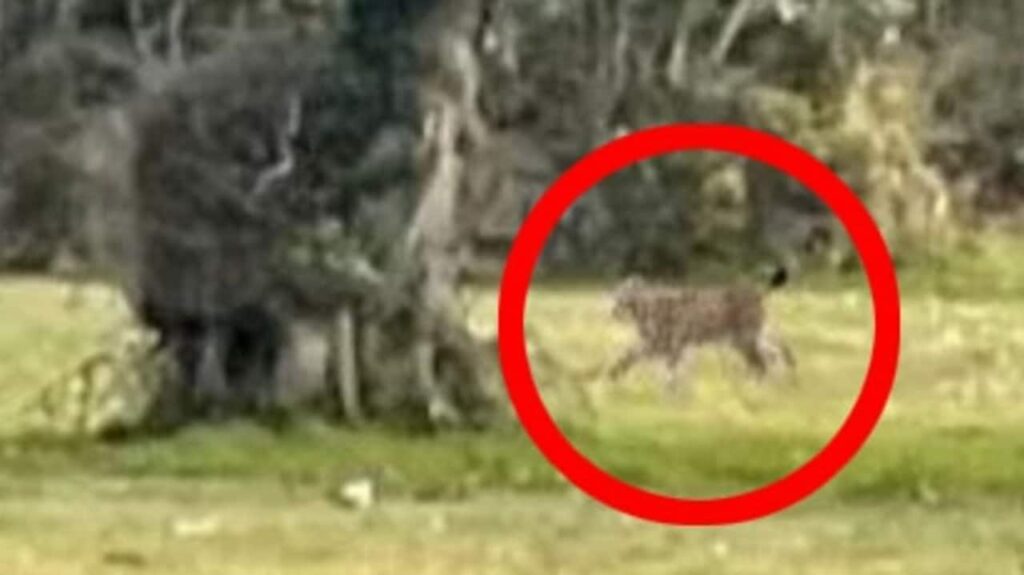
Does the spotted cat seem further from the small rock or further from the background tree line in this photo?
the small rock

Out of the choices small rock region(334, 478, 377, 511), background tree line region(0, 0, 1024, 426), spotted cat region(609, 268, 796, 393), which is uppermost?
background tree line region(0, 0, 1024, 426)

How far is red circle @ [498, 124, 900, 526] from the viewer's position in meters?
1.08

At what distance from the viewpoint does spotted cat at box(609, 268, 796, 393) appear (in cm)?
108

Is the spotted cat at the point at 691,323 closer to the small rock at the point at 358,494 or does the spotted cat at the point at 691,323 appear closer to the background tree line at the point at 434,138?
the background tree line at the point at 434,138

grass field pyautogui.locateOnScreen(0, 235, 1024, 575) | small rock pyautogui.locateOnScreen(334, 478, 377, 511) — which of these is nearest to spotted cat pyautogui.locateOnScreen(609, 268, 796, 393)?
grass field pyautogui.locateOnScreen(0, 235, 1024, 575)

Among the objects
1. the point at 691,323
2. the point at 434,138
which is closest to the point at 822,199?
the point at 691,323

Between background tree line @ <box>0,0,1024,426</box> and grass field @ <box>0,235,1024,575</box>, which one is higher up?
background tree line @ <box>0,0,1024,426</box>

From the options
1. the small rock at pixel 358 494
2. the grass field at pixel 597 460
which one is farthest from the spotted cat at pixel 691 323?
the small rock at pixel 358 494

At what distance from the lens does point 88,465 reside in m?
1.11

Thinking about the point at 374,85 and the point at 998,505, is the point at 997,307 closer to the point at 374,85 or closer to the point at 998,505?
the point at 998,505

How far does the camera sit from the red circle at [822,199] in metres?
1.08

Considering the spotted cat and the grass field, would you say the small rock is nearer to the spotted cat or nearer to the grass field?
the grass field

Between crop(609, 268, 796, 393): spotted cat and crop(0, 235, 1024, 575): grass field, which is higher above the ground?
crop(609, 268, 796, 393): spotted cat

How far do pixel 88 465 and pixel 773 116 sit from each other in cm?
39
